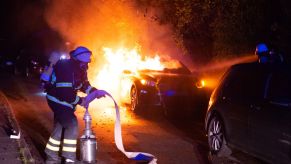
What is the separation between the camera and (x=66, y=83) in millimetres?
6496

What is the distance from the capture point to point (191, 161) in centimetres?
742

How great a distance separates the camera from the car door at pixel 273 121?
6.12 metres

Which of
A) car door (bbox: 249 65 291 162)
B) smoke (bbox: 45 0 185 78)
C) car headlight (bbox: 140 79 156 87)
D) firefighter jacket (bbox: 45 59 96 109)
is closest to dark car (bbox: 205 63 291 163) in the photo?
car door (bbox: 249 65 291 162)

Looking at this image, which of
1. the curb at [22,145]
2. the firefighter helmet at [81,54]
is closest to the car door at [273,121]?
the firefighter helmet at [81,54]

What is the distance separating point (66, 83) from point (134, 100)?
6446mm

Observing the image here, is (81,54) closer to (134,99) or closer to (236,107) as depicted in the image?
(236,107)

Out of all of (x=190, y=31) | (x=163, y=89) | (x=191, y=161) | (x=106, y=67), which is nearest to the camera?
(x=191, y=161)

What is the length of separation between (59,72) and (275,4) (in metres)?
9.48

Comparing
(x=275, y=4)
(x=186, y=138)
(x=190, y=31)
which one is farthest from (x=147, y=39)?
(x=186, y=138)

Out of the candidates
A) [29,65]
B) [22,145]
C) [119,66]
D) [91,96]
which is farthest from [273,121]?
[29,65]

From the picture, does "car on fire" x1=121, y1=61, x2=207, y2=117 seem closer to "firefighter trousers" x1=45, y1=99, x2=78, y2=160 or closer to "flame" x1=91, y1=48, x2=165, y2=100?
"flame" x1=91, y1=48, x2=165, y2=100

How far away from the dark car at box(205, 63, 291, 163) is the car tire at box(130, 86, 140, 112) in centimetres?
458

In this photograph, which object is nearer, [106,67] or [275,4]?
[275,4]

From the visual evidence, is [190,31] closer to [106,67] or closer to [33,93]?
[106,67]
